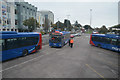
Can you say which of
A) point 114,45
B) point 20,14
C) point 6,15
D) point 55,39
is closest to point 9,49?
point 55,39

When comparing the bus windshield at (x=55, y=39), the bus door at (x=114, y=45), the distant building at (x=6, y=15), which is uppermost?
the distant building at (x=6, y=15)

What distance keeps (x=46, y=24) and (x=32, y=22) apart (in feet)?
55.9

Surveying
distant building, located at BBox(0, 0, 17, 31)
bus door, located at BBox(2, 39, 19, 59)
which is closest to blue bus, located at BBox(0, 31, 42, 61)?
bus door, located at BBox(2, 39, 19, 59)

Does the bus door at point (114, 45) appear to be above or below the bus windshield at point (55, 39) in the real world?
below

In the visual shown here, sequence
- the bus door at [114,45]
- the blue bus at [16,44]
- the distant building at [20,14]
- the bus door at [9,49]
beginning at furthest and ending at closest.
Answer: the distant building at [20,14] → the bus door at [114,45] → the bus door at [9,49] → the blue bus at [16,44]

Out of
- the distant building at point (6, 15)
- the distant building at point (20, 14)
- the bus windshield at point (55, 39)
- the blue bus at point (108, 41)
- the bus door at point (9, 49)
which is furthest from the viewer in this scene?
the distant building at point (20, 14)

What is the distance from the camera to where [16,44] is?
33.6 feet

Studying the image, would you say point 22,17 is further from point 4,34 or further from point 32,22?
point 4,34

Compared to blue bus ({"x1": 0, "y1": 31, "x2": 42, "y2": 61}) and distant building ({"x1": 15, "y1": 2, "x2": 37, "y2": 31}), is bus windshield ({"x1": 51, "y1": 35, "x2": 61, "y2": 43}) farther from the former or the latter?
distant building ({"x1": 15, "y1": 2, "x2": 37, "y2": 31})

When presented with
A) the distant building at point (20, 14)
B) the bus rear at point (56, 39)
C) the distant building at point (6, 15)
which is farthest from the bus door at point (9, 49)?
the distant building at point (20, 14)

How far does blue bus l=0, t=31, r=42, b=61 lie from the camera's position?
8844mm

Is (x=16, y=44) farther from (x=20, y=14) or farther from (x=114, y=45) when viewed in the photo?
(x=20, y=14)

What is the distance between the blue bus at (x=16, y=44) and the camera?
8844 mm

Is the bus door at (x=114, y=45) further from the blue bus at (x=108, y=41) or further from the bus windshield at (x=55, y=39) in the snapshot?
the bus windshield at (x=55, y=39)
